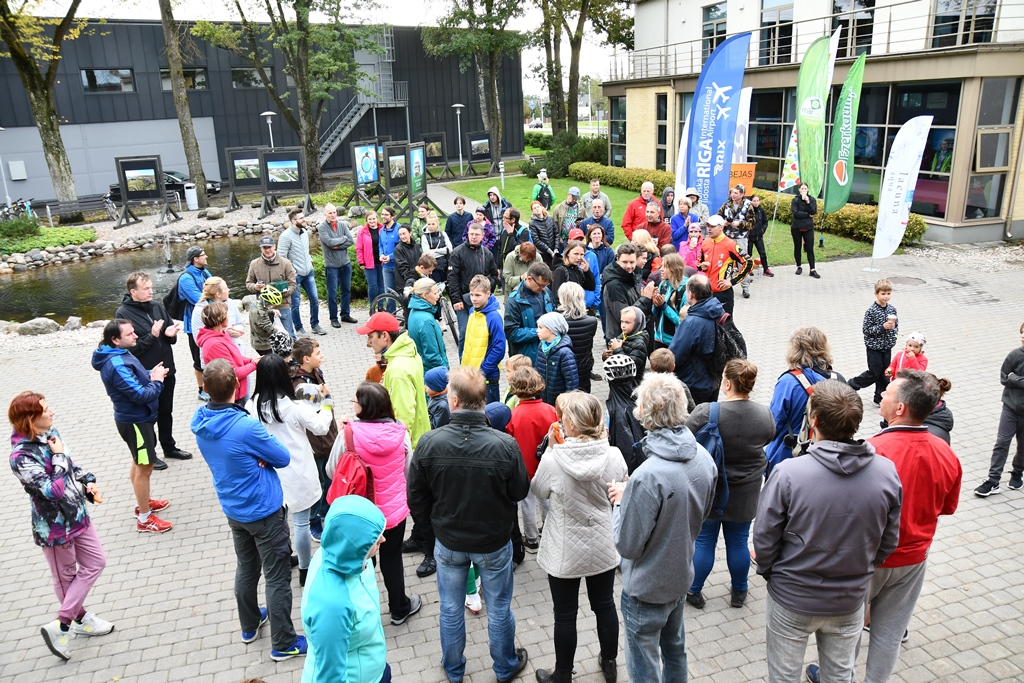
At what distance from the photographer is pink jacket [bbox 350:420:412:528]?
439 cm

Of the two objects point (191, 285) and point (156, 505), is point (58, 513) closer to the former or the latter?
point (156, 505)

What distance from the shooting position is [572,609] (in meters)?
4.04

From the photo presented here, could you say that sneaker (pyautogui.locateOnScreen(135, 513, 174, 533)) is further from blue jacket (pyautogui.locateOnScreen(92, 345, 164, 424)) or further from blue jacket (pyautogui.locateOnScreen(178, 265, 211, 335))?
blue jacket (pyautogui.locateOnScreen(178, 265, 211, 335))

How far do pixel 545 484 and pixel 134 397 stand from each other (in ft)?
12.7

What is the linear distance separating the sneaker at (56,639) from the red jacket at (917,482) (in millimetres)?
5146

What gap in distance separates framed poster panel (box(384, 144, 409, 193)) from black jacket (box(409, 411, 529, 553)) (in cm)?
1567

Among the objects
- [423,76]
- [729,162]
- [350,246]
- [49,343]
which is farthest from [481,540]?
[423,76]

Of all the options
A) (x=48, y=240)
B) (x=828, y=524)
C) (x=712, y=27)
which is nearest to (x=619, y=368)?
(x=828, y=524)

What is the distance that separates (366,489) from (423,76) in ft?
133

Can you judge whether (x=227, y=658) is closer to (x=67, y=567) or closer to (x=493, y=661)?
(x=67, y=567)

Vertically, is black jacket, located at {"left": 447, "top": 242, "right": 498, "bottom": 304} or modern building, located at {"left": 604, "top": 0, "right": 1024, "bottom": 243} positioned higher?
modern building, located at {"left": 604, "top": 0, "right": 1024, "bottom": 243}

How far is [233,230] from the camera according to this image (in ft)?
78.9

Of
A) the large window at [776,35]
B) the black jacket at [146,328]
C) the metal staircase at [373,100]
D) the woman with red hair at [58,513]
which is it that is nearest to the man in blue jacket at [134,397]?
the black jacket at [146,328]

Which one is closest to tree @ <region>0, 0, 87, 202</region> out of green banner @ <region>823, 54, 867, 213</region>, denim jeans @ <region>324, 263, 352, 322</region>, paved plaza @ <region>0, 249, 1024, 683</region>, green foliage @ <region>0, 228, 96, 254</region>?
green foliage @ <region>0, 228, 96, 254</region>
